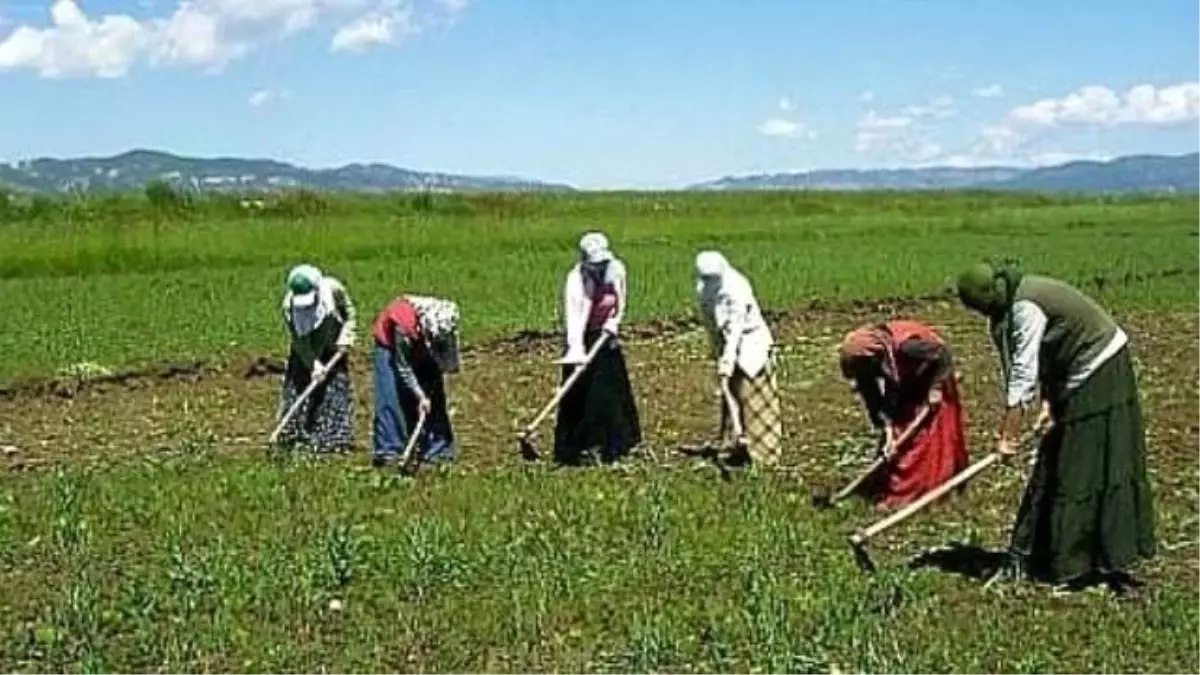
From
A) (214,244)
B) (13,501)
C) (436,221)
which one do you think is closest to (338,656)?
(13,501)

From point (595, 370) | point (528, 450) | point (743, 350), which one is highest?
point (743, 350)

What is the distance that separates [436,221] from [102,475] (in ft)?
116

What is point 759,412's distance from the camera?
12.7m

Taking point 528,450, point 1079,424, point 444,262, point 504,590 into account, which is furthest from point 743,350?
point 444,262

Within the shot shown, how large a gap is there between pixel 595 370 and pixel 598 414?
33 cm

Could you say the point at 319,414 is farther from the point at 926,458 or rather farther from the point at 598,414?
the point at 926,458

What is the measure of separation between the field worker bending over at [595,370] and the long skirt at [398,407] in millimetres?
952

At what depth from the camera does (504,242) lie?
41250mm

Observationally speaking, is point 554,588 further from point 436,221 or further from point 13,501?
point 436,221

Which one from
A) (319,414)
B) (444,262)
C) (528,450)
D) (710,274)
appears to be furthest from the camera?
(444,262)

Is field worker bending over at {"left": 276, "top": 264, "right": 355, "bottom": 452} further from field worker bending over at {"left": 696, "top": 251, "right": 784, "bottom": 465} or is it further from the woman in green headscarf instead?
the woman in green headscarf

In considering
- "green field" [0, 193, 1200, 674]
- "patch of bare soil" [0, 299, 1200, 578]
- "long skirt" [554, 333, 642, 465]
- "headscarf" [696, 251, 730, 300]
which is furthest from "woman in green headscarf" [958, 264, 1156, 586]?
"long skirt" [554, 333, 642, 465]

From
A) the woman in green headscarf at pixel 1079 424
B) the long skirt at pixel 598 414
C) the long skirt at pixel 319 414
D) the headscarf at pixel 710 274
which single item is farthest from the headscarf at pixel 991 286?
the long skirt at pixel 319 414

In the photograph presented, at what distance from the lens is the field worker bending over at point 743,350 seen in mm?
12477
